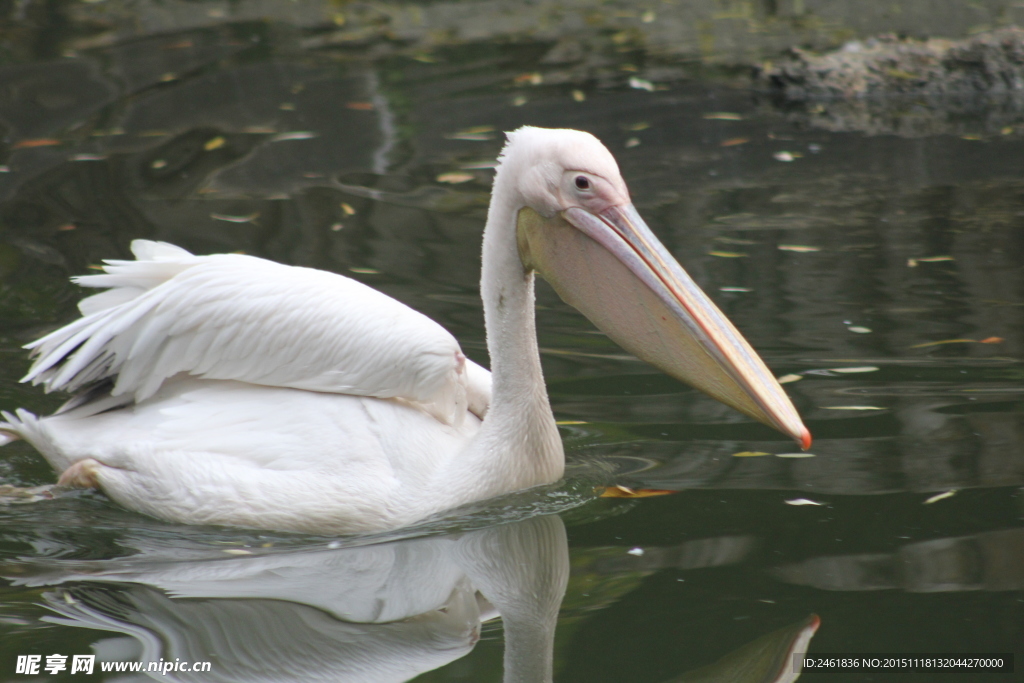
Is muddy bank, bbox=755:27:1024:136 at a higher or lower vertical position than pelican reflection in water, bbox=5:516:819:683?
lower

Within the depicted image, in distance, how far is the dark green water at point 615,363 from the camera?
8.39 ft

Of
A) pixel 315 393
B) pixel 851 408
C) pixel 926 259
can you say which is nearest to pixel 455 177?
pixel 926 259

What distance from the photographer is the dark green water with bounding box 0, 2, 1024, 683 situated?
2.56m

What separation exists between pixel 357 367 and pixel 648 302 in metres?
0.81

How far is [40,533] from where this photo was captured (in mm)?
3064

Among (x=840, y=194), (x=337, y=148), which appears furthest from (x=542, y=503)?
(x=337, y=148)

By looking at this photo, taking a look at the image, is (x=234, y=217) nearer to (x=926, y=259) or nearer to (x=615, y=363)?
(x=615, y=363)

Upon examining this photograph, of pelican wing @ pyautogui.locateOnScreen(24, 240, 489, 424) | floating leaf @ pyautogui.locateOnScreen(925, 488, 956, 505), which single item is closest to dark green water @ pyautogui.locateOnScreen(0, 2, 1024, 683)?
floating leaf @ pyautogui.locateOnScreen(925, 488, 956, 505)

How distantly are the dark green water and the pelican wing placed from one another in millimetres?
386

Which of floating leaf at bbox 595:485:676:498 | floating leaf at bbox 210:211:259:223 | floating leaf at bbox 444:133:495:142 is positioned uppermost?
floating leaf at bbox 210:211:259:223

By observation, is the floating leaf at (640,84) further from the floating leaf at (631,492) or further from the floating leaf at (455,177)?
the floating leaf at (631,492)

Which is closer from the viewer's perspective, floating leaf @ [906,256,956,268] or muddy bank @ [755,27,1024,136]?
floating leaf @ [906,256,956,268]

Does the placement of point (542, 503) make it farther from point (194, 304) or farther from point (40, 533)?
point (40, 533)

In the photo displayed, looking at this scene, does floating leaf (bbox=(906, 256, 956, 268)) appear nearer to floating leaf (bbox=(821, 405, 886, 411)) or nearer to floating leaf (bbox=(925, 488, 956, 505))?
floating leaf (bbox=(821, 405, 886, 411))
